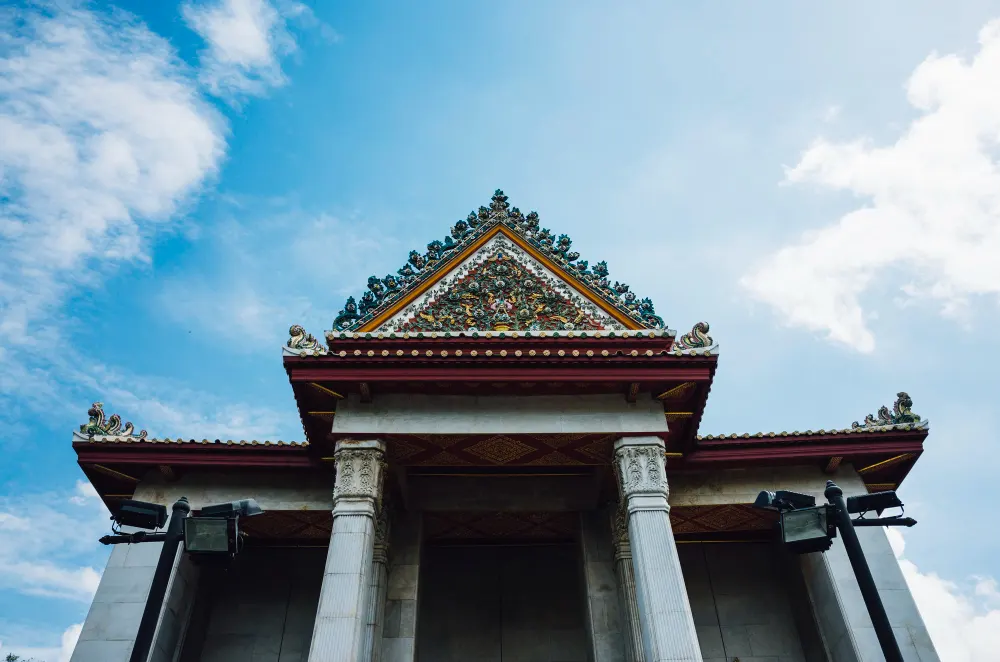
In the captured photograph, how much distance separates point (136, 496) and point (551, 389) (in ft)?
26.8

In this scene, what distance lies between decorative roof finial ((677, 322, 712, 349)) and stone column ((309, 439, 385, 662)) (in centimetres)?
512

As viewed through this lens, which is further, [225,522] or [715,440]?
[715,440]

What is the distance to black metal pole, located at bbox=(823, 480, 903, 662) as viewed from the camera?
277 inches

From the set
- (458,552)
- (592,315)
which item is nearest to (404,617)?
(458,552)

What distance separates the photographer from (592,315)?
45.5ft

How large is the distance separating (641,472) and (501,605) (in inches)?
199

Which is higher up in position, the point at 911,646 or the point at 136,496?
the point at 136,496

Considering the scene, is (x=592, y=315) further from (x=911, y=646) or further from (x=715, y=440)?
(x=911, y=646)

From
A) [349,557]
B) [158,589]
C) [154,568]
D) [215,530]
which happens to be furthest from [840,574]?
[154,568]

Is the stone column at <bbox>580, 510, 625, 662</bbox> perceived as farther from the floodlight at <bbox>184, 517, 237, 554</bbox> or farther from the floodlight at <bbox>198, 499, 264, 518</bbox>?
Result: the floodlight at <bbox>184, 517, 237, 554</bbox>

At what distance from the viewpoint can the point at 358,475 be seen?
36.2 ft

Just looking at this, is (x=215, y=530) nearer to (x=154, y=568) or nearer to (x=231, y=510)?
(x=231, y=510)

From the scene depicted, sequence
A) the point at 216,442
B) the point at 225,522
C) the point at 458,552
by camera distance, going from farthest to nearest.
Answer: the point at 458,552, the point at 216,442, the point at 225,522

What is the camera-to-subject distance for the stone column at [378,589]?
11571 mm
